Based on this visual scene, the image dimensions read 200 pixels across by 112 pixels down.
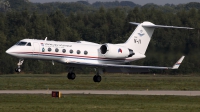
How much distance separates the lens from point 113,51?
154 feet

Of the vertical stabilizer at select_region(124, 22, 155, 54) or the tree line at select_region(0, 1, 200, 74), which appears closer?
the vertical stabilizer at select_region(124, 22, 155, 54)

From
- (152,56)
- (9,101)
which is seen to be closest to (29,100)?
(9,101)

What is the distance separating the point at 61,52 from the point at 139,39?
24.3 ft

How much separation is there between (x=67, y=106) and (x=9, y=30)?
63217 mm

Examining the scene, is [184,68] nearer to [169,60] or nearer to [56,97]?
[169,60]

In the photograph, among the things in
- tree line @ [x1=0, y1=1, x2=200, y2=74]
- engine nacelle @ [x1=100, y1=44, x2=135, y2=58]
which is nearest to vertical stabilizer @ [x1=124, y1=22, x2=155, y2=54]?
engine nacelle @ [x1=100, y1=44, x2=135, y2=58]

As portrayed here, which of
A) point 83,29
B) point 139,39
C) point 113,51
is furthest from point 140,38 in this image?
point 83,29

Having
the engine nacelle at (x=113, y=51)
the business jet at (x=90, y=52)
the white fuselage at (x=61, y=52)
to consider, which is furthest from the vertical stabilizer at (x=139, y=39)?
the white fuselage at (x=61, y=52)

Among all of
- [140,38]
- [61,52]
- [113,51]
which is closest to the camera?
[61,52]

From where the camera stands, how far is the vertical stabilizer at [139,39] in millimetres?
49500

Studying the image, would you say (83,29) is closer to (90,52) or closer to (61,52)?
(90,52)

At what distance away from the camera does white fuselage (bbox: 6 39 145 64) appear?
44.5 metres

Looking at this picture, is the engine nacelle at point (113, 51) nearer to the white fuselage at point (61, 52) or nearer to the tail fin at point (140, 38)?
the white fuselage at point (61, 52)

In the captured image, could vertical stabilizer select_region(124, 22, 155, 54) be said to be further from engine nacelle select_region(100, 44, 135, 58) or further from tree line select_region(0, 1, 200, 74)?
tree line select_region(0, 1, 200, 74)
